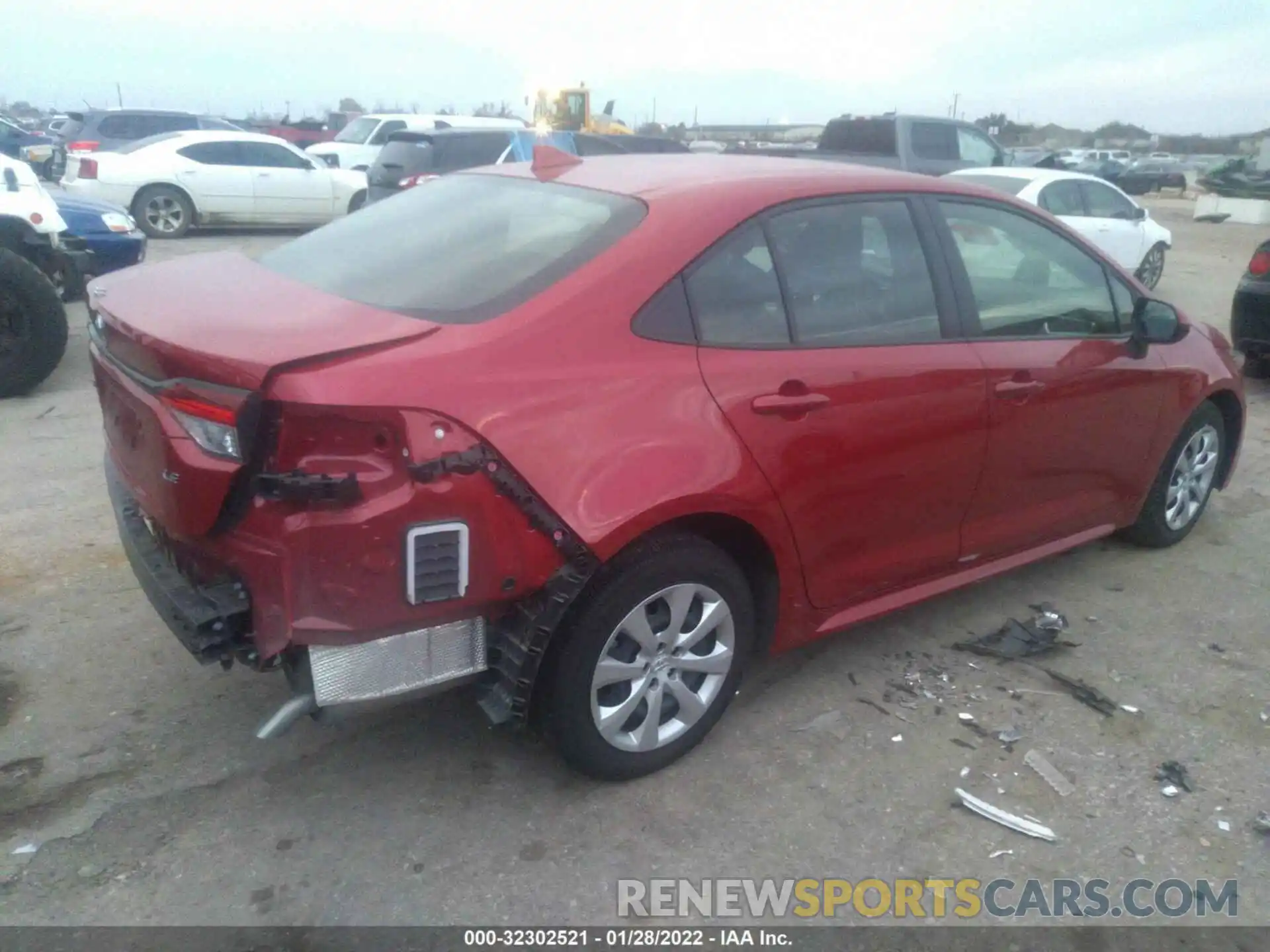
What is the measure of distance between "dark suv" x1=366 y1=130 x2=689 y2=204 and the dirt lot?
29.7 feet

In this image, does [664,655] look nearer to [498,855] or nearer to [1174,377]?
[498,855]

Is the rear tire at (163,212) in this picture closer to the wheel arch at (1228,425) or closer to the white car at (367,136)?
the white car at (367,136)

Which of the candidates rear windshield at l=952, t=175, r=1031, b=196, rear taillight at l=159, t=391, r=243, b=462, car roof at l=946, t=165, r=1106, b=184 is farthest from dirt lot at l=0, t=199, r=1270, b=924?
car roof at l=946, t=165, r=1106, b=184

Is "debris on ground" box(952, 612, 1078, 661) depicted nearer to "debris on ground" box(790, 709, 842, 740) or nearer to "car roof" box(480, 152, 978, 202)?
"debris on ground" box(790, 709, 842, 740)

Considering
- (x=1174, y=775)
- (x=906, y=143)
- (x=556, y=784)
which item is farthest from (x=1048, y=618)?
(x=906, y=143)

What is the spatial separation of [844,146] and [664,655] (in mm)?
12794

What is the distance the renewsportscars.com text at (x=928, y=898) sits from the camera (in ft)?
8.66

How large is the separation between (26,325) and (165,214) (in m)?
8.80

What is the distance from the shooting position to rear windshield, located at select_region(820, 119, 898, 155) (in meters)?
13.9

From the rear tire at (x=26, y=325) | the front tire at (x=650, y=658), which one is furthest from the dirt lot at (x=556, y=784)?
the rear tire at (x=26, y=325)

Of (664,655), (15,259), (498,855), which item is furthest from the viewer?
(15,259)

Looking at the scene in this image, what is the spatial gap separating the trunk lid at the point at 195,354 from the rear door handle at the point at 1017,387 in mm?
1989

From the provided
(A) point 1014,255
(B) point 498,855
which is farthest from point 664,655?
(A) point 1014,255

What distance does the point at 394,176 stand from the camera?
40.2 ft
